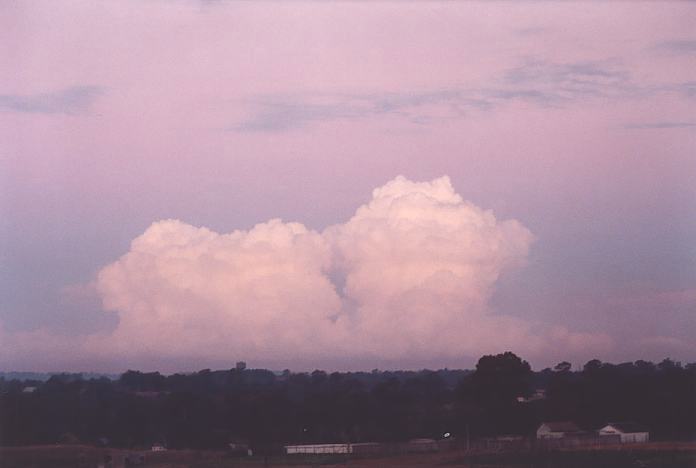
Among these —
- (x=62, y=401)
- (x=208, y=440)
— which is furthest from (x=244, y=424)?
(x=62, y=401)

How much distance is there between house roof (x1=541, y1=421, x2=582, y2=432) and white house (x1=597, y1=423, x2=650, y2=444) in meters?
1.44

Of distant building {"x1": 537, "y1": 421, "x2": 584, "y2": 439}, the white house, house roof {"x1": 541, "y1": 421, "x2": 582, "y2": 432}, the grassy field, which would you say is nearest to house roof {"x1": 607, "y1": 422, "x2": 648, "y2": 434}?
the white house

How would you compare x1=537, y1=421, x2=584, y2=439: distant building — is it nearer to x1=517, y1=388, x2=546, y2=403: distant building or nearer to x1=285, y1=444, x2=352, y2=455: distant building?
x1=517, y1=388, x2=546, y2=403: distant building

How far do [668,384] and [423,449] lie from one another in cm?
1401

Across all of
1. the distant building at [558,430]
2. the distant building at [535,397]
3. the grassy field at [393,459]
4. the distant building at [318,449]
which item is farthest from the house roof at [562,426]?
the distant building at [318,449]

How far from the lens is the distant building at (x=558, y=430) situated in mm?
57594

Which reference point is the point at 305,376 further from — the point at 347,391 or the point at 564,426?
the point at 564,426

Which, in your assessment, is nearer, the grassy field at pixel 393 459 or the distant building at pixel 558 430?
the grassy field at pixel 393 459

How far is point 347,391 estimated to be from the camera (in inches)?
2692

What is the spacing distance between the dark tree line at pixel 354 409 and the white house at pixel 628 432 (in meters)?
0.56

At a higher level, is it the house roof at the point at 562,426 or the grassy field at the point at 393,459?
the house roof at the point at 562,426

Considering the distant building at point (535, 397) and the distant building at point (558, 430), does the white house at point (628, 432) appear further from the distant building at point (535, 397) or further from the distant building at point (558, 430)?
the distant building at point (535, 397)

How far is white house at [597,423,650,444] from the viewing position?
5447 cm

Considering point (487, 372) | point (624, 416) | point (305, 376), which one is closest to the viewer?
point (624, 416)
